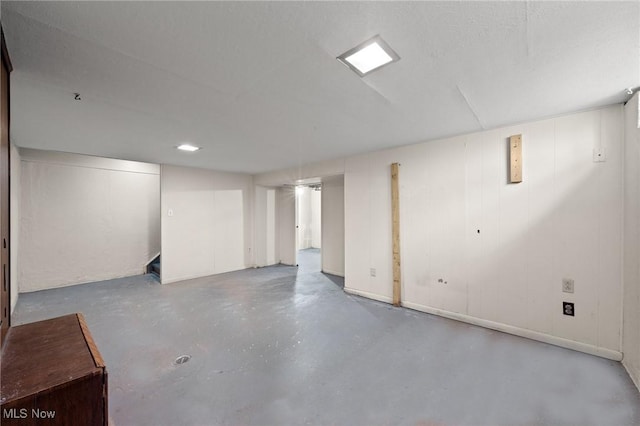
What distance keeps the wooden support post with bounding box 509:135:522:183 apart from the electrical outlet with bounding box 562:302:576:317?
126cm

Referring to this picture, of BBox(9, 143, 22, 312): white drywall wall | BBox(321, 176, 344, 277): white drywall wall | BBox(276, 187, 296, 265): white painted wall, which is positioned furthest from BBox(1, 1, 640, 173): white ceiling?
BBox(276, 187, 296, 265): white painted wall

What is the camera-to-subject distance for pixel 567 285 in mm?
2492

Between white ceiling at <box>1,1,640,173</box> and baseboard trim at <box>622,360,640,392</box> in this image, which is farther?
baseboard trim at <box>622,360,640,392</box>

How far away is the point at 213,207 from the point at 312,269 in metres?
2.59

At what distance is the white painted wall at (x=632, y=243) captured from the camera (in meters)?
2.01

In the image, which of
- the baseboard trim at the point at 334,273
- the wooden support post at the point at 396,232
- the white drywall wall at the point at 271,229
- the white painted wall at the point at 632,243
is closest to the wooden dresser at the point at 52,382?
the wooden support post at the point at 396,232

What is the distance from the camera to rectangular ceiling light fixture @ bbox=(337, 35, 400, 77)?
4.68ft

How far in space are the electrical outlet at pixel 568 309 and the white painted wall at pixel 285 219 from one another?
16.6 feet

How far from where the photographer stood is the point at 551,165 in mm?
2549

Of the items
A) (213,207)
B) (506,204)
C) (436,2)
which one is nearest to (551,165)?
(506,204)

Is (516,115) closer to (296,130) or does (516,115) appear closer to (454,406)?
(296,130)

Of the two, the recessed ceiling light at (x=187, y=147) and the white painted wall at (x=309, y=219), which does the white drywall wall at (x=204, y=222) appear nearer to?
the recessed ceiling light at (x=187, y=147)

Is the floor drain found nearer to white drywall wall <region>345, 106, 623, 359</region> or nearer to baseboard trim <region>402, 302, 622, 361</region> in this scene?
white drywall wall <region>345, 106, 623, 359</region>

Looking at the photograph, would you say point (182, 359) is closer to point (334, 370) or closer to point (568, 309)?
point (334, 370)
